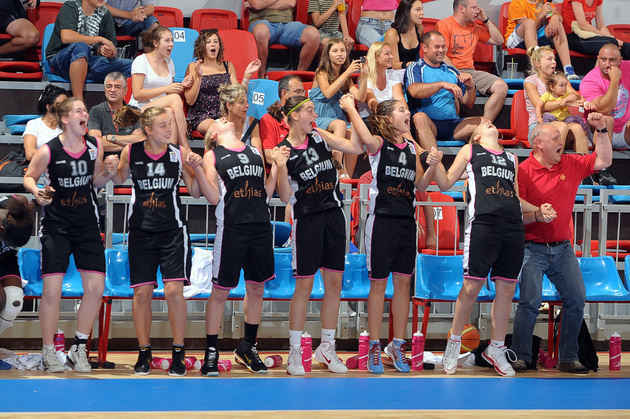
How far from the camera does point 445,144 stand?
7887 mm

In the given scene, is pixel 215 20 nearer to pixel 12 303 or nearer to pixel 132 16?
pixel 132 16

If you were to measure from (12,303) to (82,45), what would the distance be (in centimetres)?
315

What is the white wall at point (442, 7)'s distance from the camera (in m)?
9.84

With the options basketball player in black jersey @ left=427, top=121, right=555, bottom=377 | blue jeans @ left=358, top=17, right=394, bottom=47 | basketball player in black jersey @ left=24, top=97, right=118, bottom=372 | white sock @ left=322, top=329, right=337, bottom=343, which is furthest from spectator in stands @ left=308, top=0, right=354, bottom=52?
white sock @ left=322, top=329, right=337, bottom=343

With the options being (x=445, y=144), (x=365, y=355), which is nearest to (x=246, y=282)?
(x=365, y=355)

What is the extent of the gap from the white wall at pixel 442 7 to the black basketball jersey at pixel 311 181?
490cm

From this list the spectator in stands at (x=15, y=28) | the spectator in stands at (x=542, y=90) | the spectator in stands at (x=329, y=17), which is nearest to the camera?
the spectator in stands at (x=542, y=90)

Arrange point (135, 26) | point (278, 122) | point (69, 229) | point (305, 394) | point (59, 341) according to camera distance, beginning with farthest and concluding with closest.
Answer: point (135, 26), point (278, 122), point (59, 341), point (69, 229), point (305, 394)

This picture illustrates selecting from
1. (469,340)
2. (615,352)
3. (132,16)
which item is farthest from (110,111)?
(615,352)

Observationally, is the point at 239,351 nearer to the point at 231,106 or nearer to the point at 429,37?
the point at 231,106

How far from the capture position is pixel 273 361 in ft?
18.1

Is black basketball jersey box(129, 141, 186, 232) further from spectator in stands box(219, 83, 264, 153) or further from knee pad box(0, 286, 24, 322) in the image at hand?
knee pad box(0, 286, 24, 322)

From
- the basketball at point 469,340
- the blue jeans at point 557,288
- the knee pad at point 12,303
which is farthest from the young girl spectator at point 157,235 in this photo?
the blue jeans at point 557,288

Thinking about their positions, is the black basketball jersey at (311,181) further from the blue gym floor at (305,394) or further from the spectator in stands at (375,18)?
the spectator in stands at (375,18)
